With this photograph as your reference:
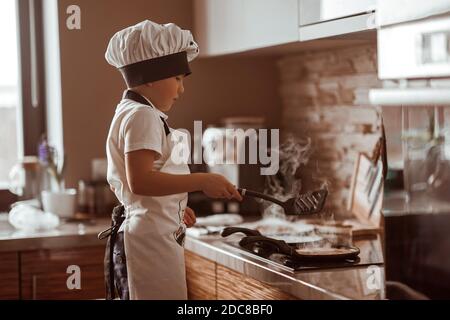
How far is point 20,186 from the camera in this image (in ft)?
8.29

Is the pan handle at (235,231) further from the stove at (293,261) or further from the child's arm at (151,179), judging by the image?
the child's arm at (151,179)

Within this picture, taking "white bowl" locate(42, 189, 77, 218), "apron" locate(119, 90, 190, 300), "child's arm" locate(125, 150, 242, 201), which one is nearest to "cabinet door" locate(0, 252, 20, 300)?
"white bowl" locate(42, 189, 77, 218)

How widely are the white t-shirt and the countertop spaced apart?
0.34m

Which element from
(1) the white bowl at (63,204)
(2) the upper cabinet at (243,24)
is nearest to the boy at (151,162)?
(2) the upper cabinet at (243,24)

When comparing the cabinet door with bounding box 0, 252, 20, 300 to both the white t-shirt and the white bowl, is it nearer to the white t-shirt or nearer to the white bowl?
the white bowl

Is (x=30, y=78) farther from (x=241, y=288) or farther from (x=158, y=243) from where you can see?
(x=158, y=243)

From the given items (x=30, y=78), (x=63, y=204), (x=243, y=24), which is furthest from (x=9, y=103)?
(x=243, y=24)

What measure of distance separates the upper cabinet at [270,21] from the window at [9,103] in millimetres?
552

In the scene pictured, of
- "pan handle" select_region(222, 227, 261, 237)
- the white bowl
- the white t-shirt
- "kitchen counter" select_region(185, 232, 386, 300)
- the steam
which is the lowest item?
"kitchen counter" select_region(185, 232, 386, 300)

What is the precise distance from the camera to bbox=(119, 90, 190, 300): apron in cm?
147

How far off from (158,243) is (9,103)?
1218 mm

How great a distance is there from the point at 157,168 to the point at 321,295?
1.18 feet

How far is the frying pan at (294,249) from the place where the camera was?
1675 mm
